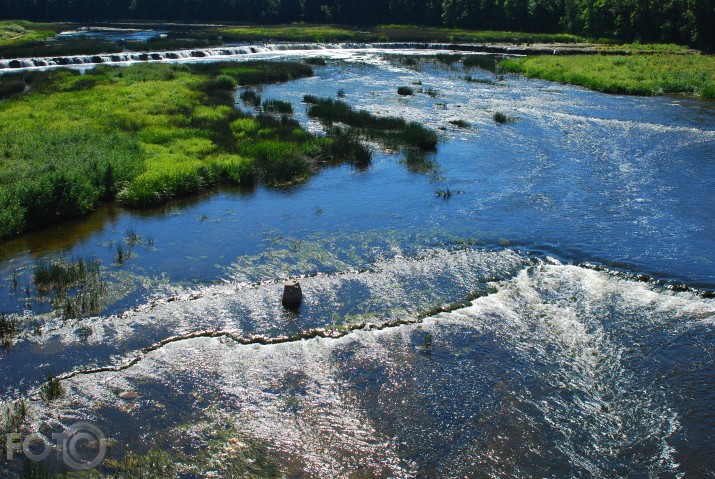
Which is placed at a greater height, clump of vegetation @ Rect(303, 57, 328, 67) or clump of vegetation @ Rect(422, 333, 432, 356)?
clump of vegetation @ Rect(303, 57, 328, 67)

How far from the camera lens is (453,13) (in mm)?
123562

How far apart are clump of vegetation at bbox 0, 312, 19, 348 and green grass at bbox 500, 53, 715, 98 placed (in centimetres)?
4836

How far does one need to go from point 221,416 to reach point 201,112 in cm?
3001

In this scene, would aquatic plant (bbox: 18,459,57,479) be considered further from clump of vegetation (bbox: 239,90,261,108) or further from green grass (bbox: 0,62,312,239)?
clump of vegetation (bbox: 239,90,261,108)

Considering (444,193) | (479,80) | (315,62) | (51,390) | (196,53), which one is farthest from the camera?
(196,53)

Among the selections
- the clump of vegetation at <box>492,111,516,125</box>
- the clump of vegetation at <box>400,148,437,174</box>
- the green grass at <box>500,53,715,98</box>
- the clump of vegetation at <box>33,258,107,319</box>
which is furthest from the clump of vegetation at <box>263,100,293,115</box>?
the green grass at <box>500,53,715,98</box>

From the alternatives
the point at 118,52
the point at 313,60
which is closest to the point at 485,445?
the point at 313,60

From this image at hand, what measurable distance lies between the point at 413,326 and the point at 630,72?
165 feet

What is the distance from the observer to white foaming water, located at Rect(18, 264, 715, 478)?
10.6 metres

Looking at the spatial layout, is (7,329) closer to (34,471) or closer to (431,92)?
(34,471)

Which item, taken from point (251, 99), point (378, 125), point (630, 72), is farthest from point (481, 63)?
point (378, 125)

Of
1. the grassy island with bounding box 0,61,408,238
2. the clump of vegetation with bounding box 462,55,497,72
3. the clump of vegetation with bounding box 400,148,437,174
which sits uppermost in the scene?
the clump of vegetation with bounding box 462,55,497,72

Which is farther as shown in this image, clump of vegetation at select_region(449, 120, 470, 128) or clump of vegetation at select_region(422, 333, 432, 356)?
clump of vegetation at select_region(449, 120, 470, 128)

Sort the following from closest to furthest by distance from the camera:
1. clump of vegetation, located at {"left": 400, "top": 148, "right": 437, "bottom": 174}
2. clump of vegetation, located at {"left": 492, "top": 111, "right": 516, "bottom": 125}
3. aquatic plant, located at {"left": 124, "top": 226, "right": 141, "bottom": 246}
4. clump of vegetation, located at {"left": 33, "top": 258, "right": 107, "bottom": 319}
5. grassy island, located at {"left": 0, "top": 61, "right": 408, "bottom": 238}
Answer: clump of vegetation, located at {"left": 33, "top": 258, "right": 107, "bottom": 319}
aquatic plant, located at {"left": 124, "top": 226, "right": 141, "bottom": 246}
grassy island, located at {"left": 0, "top": 61, "right": 408, "bottom": 238}
clump of vegetation, located at {"left": 400, "top": 148, "right": 437, "bottom": 174}
clump of vegetation, located at {"left": 492, "top": 111, "right": 516, "bottom": 125}
